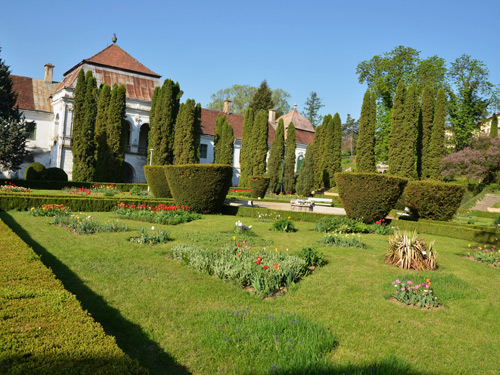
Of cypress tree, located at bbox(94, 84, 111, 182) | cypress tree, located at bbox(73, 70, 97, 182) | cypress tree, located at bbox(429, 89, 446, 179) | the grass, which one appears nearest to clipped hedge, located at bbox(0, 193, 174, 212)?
the grass

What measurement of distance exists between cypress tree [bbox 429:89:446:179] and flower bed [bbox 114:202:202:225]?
82.8 ft

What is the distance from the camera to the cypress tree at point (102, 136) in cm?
2923

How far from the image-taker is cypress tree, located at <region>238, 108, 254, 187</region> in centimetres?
3878

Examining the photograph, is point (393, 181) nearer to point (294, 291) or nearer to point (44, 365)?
point (294, 291)

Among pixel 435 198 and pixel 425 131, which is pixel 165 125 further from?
pixel 435 198

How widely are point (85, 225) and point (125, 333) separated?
5.58 m

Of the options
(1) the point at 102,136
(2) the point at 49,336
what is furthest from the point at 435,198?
(1) the point at 102,136

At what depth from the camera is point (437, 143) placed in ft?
104

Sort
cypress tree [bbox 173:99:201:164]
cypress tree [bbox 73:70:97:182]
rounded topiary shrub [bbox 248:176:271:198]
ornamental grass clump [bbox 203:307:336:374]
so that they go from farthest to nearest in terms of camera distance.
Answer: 1. cypress tree [bbox 173:99:201:164]
2. cypress tree [bbox 73:70:97:182]
3. rounded topiary shrub [bbox 248:176:271:198]
4. ornamental grass clump [bbox 203:307:336:374]

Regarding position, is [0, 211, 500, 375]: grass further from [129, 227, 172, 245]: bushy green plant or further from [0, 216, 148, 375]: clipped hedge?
[0, 216, 148, 375]: clipped hedge

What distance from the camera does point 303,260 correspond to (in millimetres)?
6293

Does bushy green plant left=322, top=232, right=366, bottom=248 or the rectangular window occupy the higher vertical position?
the rectangular window

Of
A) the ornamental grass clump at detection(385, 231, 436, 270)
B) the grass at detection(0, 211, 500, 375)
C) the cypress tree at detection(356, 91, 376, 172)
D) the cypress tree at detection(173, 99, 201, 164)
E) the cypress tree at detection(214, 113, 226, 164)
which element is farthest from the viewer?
the cypress tree at detection(214, 113, 226, 164)

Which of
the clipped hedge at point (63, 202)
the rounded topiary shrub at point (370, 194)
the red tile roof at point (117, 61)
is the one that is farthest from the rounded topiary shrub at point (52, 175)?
the rounded topiary shrub at point (370, 194)
